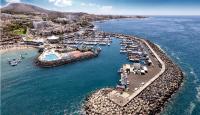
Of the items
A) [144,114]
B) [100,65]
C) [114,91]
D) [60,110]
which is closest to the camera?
[144,114]

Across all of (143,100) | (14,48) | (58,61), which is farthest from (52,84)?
(14,48)

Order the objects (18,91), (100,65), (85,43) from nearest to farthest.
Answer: (18,91)
(100,65)
(85,43)

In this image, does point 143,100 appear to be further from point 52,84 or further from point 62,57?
point 62,57

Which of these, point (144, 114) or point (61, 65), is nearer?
point (144, 114)

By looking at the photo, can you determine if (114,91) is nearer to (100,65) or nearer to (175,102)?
(175,102)

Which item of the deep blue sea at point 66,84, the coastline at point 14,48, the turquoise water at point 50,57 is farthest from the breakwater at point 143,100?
the coastline at point 14,48

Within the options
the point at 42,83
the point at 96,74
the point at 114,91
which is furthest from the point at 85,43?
the point at 114,91

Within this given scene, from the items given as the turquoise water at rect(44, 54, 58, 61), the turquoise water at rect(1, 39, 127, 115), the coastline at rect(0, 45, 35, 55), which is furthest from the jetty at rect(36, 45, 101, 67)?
the coastline at rect(0, 45, 35, 55)
